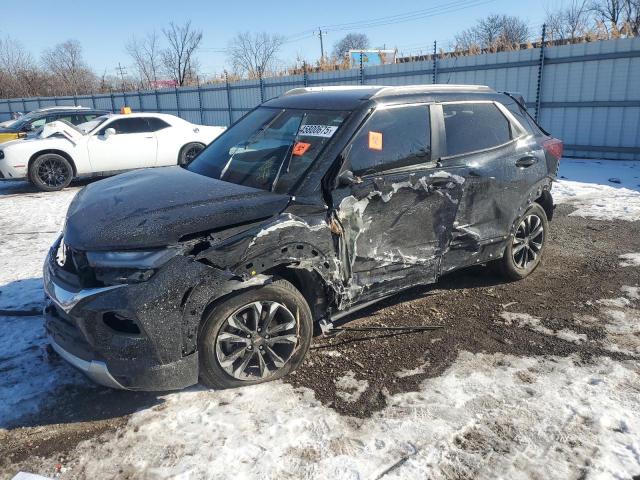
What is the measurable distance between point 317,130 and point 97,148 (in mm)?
8397

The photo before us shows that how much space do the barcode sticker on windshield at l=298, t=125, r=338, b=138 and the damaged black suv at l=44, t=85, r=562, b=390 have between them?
0.02m

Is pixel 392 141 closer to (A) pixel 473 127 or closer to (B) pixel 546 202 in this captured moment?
(A) pixel 473 127

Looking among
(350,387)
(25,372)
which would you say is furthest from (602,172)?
(25,372)

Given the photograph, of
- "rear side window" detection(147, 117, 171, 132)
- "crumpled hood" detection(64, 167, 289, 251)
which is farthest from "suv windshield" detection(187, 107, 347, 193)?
"rear side window" detection(147, 117, 171, 132)

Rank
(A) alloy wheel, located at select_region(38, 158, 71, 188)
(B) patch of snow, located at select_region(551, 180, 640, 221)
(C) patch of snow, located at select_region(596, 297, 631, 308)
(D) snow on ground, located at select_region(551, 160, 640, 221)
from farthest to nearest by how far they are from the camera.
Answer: (A) alloy wheel, located at select_region(38, 158, 71, 188) < (D) snow on ground, located at select_region(551, 160, 640, 221) < (B) patch of snow, located at select_region(551, 180, 640, 221) < (C) patch of snow, located at select_region(596, 297, 631, 308)

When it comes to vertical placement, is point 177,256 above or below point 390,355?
above

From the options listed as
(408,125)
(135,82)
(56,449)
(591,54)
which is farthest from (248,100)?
(135,82)

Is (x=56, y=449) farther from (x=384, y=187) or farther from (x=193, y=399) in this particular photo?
(x=384, y=187)

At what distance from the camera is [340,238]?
3.36m

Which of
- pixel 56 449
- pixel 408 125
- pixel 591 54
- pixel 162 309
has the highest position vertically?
pixel 591 54

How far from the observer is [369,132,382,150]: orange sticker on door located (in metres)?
3.61

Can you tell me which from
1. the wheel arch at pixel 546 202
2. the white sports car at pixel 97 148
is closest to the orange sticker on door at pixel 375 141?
the wheel arch at pixel 546 202

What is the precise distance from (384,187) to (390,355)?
1198 millimetres

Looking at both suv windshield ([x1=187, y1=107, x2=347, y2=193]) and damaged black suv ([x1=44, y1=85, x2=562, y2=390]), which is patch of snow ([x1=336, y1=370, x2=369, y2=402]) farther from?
suv windshield ([x1=187, y1=107, x2=347, y2=193])
